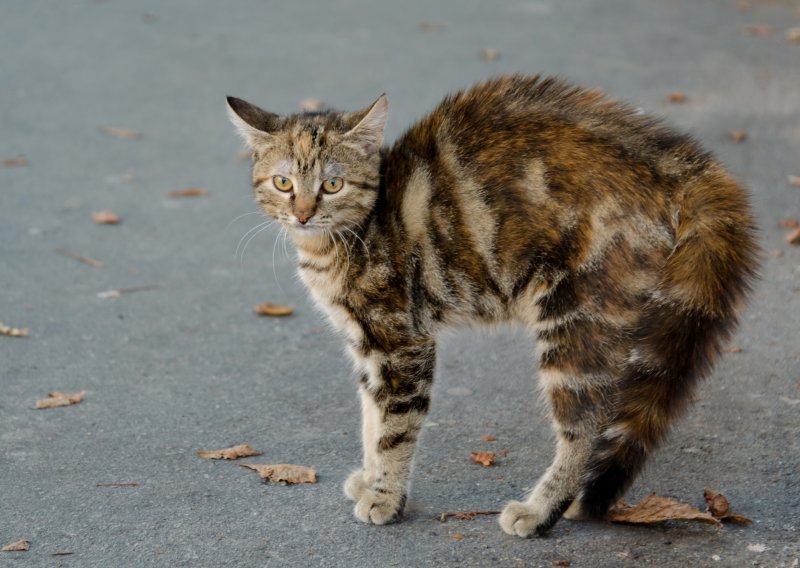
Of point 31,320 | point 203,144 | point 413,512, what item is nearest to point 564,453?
point 413,512

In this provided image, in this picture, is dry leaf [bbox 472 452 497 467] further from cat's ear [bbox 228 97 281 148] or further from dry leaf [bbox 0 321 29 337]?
dry leaf [bbox 0 321 29 337]

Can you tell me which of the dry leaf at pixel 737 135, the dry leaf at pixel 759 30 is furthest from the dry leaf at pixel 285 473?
the dry leaf at pixel 759 30

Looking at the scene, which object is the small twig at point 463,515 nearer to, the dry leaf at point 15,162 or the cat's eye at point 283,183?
the cat's eye at point 283,183

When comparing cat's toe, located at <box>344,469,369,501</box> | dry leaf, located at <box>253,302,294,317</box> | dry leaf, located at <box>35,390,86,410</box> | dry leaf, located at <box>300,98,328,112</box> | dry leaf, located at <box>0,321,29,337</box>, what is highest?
dry leaf, located at <box>300,98,328,112</box>

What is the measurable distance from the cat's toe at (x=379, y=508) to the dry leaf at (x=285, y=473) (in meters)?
0.37

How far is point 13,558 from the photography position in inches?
154

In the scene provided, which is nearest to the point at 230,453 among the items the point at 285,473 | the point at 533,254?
the point at 285,473

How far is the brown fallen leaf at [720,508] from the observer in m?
4.15

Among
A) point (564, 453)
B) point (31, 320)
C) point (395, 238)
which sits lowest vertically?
point (31, 320)

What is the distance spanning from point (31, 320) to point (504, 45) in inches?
267

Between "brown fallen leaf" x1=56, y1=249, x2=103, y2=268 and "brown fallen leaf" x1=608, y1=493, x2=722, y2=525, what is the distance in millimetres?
4011

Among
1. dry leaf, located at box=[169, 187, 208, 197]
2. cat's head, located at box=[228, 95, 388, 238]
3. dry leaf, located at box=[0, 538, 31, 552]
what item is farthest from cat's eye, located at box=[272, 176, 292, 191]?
dry leaf, located at box=[169, 187, 208, 197]

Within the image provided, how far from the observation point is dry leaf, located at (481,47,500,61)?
1097cm

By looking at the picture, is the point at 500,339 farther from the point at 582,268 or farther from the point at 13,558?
the point at 13,558
